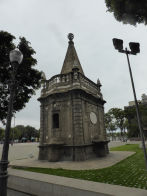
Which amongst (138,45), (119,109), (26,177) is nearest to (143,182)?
(26,177)

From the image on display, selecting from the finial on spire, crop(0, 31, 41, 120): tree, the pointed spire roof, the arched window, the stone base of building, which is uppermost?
the finial on spire

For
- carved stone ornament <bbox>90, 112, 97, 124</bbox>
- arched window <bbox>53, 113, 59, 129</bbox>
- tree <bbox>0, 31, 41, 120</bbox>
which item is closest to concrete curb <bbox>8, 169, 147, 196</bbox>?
tree <bbox>0, 31, 41, 120</bbox>

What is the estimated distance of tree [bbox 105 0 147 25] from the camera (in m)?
7.11

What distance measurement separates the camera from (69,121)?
14.4m

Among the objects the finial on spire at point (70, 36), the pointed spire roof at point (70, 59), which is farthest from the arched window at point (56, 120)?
the finial on spire at point (70, 36)

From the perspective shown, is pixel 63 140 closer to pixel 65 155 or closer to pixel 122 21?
pixel 65 155

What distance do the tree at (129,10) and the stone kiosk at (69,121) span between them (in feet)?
25.2

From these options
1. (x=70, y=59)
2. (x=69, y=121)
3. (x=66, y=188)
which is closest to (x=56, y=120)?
Answer: (x=69, y=121)

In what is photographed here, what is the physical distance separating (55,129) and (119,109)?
137 feet

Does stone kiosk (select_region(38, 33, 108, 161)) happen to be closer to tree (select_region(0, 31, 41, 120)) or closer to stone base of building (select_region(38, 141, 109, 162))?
stone base of building (select_region(38, 141, 109, 162))

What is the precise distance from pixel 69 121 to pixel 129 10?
10.6m

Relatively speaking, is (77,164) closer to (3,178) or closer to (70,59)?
(3,178)

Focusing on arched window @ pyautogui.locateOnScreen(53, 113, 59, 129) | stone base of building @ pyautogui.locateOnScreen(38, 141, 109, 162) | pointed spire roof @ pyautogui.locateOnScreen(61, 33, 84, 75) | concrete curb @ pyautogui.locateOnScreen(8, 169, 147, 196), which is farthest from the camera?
pointed spire roof @ pyautogui.locateOnScreen(61, 33, 84, 75)

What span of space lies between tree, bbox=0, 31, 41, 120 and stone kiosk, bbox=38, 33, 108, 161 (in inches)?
121
